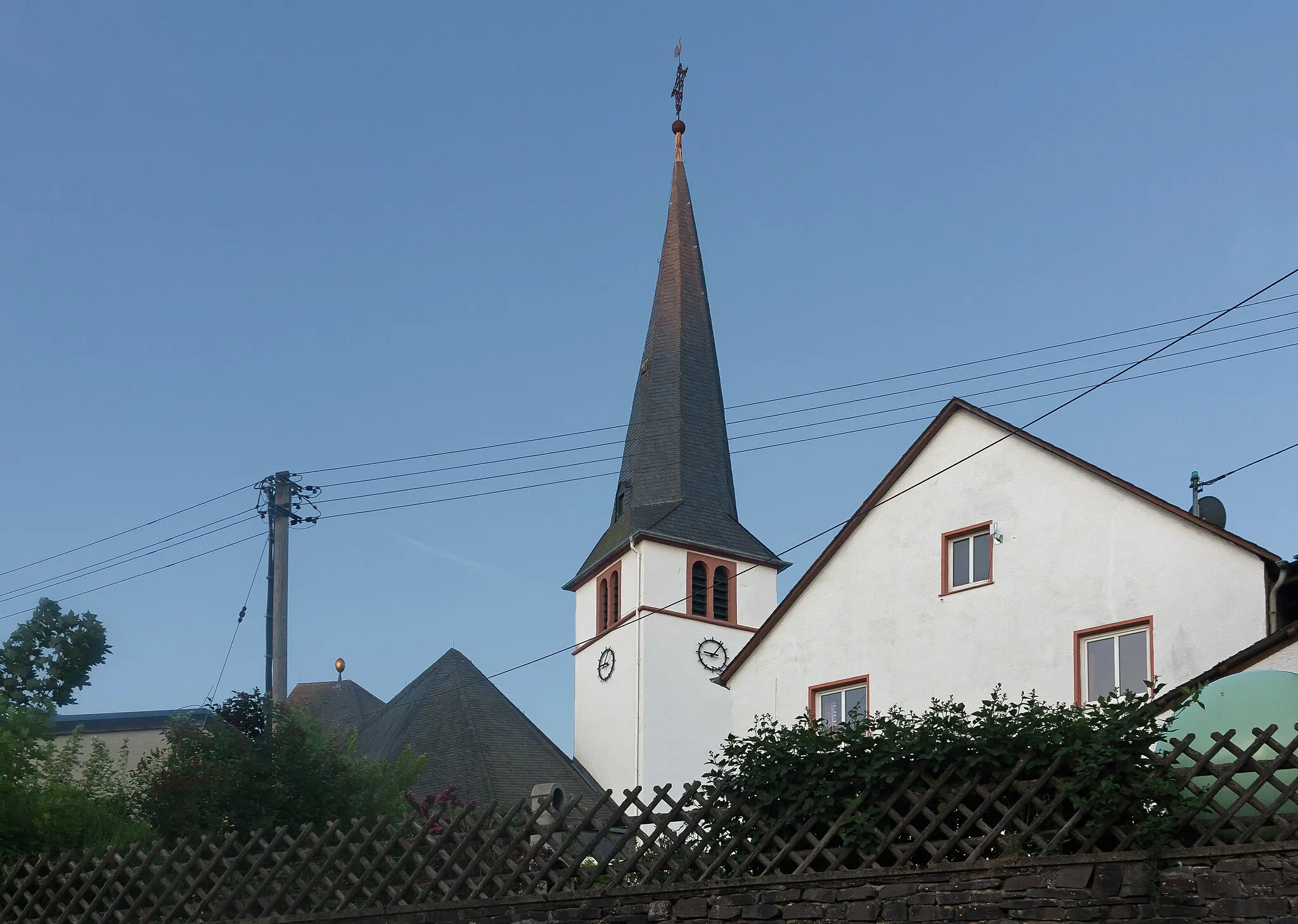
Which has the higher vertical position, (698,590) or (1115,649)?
(698,590)

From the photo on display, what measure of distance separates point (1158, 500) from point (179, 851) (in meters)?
11.5

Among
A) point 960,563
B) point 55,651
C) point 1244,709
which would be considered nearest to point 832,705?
point 960,563

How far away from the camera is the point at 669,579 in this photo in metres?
44.5

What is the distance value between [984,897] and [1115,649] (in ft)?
29.7

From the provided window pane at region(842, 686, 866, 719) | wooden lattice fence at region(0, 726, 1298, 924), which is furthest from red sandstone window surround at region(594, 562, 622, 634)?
wooden lattice fence at region(0, 726, 1298, 924)

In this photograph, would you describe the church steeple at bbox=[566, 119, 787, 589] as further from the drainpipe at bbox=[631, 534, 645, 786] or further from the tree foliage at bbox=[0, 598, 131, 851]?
the tree foliage at bbox=[0, 598, 131, 851]

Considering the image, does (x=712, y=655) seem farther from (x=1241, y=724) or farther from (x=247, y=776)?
(x=1241, y=724)

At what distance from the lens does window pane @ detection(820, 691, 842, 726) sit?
2219 centimetres

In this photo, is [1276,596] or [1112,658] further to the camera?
[1112,658]

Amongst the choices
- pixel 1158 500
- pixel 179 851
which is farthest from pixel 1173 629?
pixel 179 851

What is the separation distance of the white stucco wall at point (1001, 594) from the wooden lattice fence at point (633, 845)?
7734 mm

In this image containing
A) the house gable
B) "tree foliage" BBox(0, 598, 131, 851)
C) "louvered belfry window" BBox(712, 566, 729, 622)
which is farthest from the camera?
"louvered belfry window" BBox(712, 566, 729, 622)

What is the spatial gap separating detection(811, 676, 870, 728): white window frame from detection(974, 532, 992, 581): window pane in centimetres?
216

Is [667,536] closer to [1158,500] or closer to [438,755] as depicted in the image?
[438,755]
